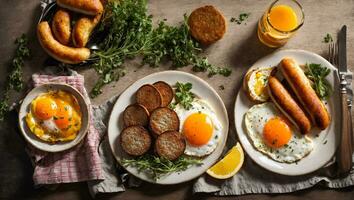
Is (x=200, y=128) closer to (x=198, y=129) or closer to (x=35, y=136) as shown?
(x=198, y=129)

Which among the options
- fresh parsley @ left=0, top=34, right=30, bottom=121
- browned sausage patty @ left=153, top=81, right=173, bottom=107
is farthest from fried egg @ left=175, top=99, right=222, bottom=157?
fresh parsley @ left=0, top=34, right=30, bottom=121

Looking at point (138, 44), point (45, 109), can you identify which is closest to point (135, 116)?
point (138, 44)

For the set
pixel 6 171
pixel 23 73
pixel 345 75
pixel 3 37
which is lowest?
pixel 6 171

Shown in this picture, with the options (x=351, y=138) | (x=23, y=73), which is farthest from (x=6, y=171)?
(x=351, y=138)

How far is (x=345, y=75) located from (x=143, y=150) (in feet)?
6.25

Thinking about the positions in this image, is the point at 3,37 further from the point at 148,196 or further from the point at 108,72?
the point at 148,196

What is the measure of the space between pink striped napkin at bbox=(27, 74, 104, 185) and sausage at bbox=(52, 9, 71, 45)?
1.13ft

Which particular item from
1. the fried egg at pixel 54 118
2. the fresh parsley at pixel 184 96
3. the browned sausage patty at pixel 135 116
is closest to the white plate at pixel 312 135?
the fresh parsley at pixel 184 96

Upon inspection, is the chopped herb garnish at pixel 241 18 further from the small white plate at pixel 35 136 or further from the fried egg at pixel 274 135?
the small white plate at pixel 35 136

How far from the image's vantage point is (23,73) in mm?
4215

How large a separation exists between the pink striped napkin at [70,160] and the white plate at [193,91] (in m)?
0.18

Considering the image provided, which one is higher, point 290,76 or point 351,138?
point 290,76

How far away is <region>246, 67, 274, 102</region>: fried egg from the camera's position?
3949mm

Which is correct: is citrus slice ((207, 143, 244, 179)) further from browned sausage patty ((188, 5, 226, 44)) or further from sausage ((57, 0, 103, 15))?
sausage ((57, 0, 103, 15))
